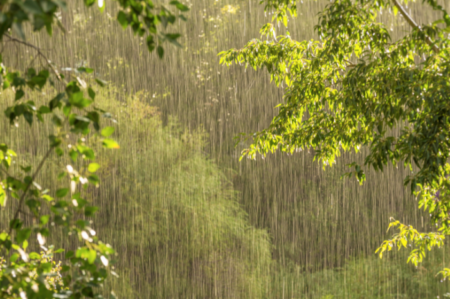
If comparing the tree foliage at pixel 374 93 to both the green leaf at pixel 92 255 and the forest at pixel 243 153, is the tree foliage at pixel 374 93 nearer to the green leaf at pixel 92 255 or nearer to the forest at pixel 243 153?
the forest at pixel 243 153

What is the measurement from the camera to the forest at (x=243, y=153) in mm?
2814

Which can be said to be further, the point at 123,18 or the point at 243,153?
the point at 243,153

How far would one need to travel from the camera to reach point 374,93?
136 inches

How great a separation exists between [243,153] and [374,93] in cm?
181

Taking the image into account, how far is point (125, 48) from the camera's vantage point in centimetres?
1703

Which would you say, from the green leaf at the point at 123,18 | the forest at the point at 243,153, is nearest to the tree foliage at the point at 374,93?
the forest at the point at 243,153

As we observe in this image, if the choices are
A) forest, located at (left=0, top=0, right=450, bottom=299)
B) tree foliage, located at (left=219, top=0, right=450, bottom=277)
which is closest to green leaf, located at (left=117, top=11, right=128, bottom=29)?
forest, located at (left=0, top=0, right=450, bottom=299)

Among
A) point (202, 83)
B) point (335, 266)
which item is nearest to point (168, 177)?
point (202, 83)

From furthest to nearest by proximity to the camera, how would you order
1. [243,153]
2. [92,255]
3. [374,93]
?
[243,153] < [374,93] < [92,255]

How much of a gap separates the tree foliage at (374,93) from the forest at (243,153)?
2cm

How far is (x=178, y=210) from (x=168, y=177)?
1029 millimetres

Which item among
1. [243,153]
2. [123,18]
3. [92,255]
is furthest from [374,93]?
[92,255]

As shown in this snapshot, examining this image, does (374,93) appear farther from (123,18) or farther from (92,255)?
(92,255)

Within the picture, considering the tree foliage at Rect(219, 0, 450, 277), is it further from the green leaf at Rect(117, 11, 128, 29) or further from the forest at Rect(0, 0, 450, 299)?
the green leaf at Rect(117, 11, 128, 29)
